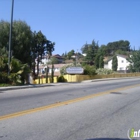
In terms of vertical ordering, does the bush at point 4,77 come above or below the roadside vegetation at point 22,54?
below

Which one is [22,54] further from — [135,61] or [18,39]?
[135,61]

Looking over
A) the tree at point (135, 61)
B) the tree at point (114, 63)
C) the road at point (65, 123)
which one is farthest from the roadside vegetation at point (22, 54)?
the tree at point (114, 63)

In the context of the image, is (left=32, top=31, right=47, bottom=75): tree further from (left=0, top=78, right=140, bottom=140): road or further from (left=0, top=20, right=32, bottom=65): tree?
(left=0, top=78, right=140, bottom=140): road

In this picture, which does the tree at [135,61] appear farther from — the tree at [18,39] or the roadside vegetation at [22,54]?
the tree at [18,39]

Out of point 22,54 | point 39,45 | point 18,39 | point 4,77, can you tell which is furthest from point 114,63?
point 4,77

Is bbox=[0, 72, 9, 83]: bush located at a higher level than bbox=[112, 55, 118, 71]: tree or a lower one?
lower

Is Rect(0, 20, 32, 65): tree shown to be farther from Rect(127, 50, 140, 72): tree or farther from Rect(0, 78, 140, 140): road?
Rect(127, 50, 140, 72): tree

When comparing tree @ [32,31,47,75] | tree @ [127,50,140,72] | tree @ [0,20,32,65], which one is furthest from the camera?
tree @ [127,50,140,72]

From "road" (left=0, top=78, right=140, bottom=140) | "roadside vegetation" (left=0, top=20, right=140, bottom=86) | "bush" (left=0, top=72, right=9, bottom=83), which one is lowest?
"road" (left=0, top=78, right=140, bottom=140)

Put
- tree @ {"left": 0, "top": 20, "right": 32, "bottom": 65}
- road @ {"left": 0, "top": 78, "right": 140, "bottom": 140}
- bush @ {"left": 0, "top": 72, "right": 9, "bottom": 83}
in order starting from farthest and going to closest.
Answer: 1. tree @ {"left": 0, "top": 20, "right": 32, "bottom": 65}
2. bush @ {"left": 0, "top": 72, "right": 9, "bottom": 83}
3. road @ {"left": 0, "top": 78, "right": 140, "bottom": 140}

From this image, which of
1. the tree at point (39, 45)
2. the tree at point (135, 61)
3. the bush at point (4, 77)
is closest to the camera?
the bush at point (4, 77)

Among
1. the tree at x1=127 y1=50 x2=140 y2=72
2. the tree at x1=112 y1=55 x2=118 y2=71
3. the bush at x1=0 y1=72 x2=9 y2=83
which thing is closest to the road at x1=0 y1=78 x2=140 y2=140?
the bush at x1=0 y1=72 x2=9 y2=83

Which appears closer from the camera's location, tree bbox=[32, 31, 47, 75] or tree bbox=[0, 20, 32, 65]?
tree bbox=[0, 20, 32, 65]

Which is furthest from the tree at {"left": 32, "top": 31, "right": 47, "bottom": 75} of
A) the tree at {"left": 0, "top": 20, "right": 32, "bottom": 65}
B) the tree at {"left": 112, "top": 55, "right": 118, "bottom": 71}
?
the tree at {"left": 112, "top": 55, "right": 118, "bottom": 71}
